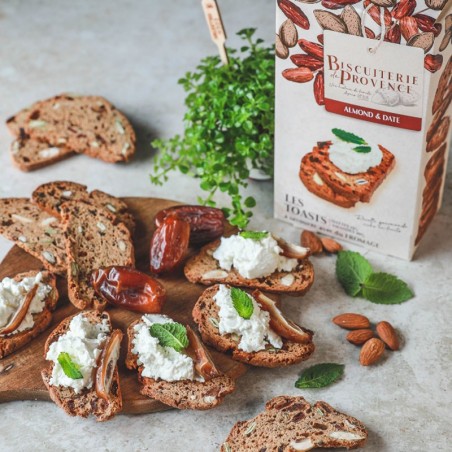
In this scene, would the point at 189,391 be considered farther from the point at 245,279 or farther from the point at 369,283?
the point at 369,283

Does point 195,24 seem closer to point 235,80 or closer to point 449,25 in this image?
point 235,80

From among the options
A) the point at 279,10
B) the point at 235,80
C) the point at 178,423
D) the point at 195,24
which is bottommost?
the point at 178,423

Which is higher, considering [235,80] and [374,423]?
[235,80]

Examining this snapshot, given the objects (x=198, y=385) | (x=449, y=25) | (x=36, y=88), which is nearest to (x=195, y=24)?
(x=36, y=88)

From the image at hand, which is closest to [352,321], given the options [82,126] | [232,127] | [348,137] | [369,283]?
[369,283]

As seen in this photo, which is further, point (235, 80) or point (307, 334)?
point (235, 80)

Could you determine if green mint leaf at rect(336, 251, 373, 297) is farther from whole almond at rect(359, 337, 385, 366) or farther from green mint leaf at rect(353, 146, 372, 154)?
green mint leaf at rect(353, 146, 372, 154)

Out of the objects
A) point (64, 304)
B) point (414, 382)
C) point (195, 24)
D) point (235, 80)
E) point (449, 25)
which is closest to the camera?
point (449, 25)

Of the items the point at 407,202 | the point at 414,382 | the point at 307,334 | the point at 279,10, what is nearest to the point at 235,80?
the point at 279,10

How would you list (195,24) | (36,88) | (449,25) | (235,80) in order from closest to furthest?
(449,25) → (235,80) → (36,88) → (195,24)
